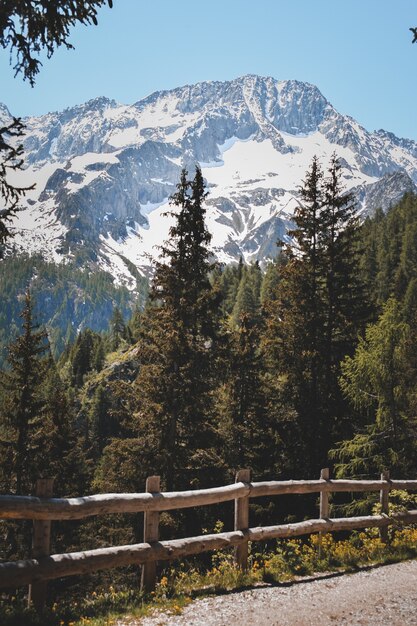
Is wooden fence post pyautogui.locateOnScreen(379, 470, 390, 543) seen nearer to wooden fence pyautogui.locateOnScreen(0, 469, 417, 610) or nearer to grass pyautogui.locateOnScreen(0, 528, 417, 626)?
grass pyautogui.locateOnScreen(0, 528, 417, 626)

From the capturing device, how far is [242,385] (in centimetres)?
2569

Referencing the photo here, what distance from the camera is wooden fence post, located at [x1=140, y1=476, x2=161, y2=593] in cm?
788

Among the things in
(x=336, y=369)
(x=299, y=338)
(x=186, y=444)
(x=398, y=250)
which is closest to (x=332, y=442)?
(x=336, y=369)

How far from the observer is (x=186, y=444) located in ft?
63.0

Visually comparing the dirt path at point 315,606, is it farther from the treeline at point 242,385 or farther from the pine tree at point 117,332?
the pine tree at point 117,332

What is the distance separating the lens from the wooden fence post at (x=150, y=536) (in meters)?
7.88

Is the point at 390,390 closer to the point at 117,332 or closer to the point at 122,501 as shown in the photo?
the point at 122,501

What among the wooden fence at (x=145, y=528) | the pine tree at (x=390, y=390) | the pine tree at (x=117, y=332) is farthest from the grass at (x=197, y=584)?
the pine tree at (x=117, y=332)

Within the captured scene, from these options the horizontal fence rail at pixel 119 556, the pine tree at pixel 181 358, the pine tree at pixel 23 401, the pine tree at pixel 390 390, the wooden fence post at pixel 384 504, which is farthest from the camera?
the pine tree at pixel 23 401

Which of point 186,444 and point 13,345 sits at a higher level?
point 13,345

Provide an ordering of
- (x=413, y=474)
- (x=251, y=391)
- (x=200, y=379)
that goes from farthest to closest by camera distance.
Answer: (x=251, y=391) → (x=200, y=379) → (x=413, y=474)

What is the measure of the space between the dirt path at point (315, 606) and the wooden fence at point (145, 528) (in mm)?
920

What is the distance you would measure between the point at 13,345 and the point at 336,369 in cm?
1332

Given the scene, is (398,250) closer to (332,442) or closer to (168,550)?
(332,442)
